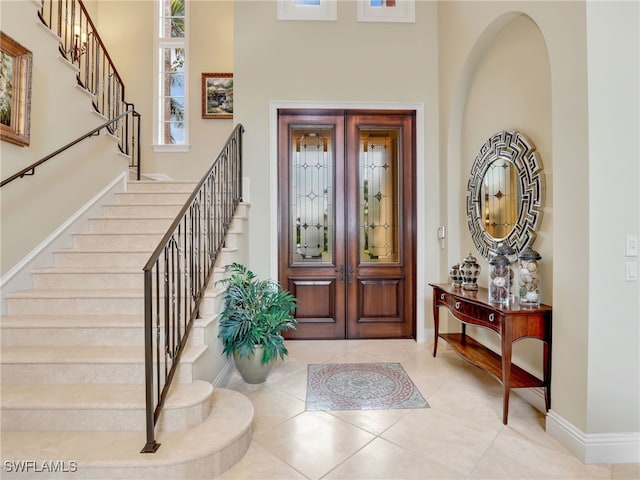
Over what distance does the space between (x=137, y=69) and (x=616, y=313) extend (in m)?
7.05

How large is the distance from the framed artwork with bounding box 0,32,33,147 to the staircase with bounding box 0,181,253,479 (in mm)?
1220

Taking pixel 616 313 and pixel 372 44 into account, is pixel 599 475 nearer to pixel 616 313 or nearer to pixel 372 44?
pixel 616 313

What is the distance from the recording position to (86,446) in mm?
1814

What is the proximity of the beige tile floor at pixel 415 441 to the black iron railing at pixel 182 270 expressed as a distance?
724 mm

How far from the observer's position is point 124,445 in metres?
1.83

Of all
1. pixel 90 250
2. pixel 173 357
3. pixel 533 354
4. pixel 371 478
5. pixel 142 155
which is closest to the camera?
pixel 371 478

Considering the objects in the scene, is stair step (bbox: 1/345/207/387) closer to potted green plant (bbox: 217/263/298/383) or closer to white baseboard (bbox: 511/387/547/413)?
potted green plant (bbox: 217/263/298/383)

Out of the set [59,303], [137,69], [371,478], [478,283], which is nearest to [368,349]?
[478,283]

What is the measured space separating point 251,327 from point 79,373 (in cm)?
120

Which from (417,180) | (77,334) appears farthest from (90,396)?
(417,180)

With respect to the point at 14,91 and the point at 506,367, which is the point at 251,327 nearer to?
the point at 506,367

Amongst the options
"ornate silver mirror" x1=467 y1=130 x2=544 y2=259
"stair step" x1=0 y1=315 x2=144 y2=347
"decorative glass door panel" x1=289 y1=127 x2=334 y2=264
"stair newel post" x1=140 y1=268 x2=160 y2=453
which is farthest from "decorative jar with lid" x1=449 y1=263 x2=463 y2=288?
"stair step" x1=0 y1=315 x2=144 y2=347

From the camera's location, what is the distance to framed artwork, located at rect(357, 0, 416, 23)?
4.03 m

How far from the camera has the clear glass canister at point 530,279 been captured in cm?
238
